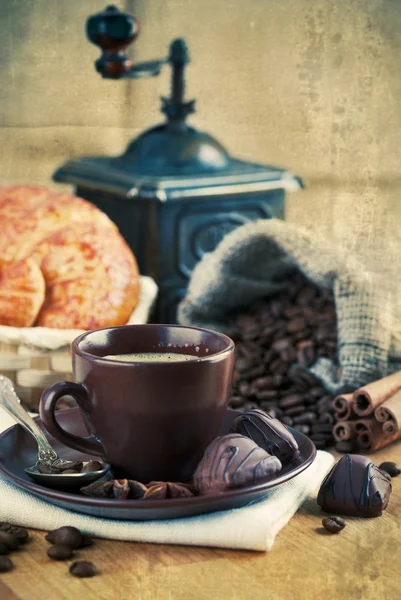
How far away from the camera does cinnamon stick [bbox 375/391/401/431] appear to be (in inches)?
45.7

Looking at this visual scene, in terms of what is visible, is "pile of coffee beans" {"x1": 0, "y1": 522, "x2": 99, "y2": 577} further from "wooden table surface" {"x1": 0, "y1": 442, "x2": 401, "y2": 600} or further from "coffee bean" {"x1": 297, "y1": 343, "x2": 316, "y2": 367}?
"coffee bean" {"x1": 297, "y1": 343, "x2": 316, "y2": 367}

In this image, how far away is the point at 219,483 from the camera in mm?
820

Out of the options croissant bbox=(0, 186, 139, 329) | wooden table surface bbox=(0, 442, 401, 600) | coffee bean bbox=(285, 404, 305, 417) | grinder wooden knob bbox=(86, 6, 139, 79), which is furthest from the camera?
grinder wooden knob bbox=(86, 6, 139, 79)

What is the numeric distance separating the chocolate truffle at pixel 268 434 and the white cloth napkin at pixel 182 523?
5 cm

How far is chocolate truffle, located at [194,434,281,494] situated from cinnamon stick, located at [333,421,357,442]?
37 centimetres

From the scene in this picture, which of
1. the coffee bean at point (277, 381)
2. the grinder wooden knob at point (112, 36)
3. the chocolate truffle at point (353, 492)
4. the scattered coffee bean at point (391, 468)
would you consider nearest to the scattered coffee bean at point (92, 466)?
the chocolate truffle at point (353, 492)

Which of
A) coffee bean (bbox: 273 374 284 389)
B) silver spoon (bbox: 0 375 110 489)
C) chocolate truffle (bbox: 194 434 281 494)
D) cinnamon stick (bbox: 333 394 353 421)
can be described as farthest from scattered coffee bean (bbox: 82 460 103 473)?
coffee bean (bbox: 273 374 284 389)

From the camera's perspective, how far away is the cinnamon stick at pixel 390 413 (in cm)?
116

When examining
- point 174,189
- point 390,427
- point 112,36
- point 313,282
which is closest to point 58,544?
point 390,427

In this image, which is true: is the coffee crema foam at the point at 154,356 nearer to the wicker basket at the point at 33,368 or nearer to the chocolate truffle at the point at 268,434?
the chocolate truffle at the point at 268,434

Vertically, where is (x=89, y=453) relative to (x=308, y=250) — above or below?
below

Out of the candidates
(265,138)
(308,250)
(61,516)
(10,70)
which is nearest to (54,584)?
(61,516)

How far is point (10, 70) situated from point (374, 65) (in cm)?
85

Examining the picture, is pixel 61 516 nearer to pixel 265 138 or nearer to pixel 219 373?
pixel 219 373
